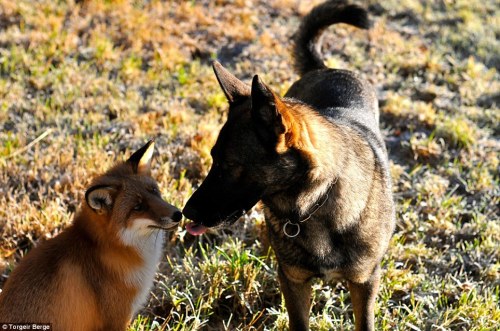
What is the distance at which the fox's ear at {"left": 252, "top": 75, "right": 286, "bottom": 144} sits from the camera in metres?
2.80

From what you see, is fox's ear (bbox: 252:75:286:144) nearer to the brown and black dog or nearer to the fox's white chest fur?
the brown and black dog

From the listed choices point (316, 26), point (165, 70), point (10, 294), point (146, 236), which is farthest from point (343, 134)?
point (165, 70)

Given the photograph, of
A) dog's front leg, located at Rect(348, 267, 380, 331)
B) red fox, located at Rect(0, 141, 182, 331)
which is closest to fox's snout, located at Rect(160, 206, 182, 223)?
red fox, located at Rect(0, 141, 182, 331)

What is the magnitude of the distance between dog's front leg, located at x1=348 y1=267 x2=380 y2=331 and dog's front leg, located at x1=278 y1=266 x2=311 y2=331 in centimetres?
34

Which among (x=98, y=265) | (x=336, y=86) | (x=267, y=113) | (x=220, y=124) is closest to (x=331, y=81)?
(x=336, y=86)

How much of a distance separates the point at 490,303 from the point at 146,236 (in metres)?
2.83

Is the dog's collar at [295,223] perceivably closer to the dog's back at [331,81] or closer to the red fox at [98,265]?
the red fox at [98,265]

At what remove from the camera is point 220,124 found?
6.80 metres

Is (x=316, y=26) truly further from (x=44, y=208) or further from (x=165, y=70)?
(x=44, y=208)

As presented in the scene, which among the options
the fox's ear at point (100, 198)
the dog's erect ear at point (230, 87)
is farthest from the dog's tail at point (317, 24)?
the fox's ear at point (100, 198)

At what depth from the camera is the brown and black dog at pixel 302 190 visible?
3.06m

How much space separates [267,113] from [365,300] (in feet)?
5.68

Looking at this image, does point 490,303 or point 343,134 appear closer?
point 343,134

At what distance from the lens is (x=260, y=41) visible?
29.4 feet
